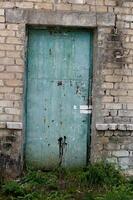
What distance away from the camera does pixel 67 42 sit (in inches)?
325

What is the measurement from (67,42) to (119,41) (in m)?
0.85

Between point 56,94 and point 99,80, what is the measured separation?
29.4 inches

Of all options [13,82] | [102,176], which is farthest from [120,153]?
[13,82]

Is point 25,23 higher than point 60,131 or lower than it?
higher

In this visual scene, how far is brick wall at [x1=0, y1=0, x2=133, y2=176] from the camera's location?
26.1 feet

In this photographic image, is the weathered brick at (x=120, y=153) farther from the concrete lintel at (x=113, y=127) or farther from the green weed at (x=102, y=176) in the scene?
the concrete lintel at (x=113, y=127)

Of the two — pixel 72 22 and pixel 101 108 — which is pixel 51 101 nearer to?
pixel 101 108

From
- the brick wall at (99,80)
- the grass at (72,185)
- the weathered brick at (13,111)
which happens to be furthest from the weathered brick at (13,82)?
the grass at (72,185)

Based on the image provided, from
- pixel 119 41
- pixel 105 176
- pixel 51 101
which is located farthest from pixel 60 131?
pixel 119 41

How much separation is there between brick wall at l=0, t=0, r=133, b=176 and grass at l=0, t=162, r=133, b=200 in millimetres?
296

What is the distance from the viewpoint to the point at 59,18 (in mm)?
7996

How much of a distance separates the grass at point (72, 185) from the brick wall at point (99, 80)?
0.97 feet

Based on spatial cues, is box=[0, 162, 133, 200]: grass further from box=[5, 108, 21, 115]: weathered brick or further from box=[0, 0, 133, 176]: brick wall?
box=[5, 108, 21, 115]: weathered brick

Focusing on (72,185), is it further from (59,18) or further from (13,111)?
(59,18)
